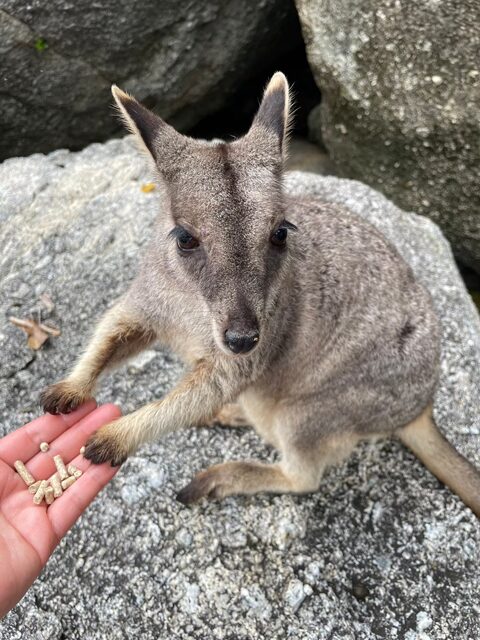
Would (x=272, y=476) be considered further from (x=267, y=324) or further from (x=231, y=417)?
(x=267, y=324)

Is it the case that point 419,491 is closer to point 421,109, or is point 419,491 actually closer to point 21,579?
point 21,579

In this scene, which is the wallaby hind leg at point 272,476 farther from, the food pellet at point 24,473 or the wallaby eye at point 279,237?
the wallaby eye at point 279,237

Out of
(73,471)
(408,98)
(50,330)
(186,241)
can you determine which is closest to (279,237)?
(186,241)

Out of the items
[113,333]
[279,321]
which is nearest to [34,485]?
[113,333]

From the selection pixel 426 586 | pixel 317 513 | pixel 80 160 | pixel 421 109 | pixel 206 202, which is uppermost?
pixel 206 202

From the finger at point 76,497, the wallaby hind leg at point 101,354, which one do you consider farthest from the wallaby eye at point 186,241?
the finger at point 76,497

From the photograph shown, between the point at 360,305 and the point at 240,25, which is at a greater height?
the point at 240,25

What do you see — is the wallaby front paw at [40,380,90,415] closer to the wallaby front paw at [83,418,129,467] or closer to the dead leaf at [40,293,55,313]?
the wallaby front paw at [83,418,129,467]
